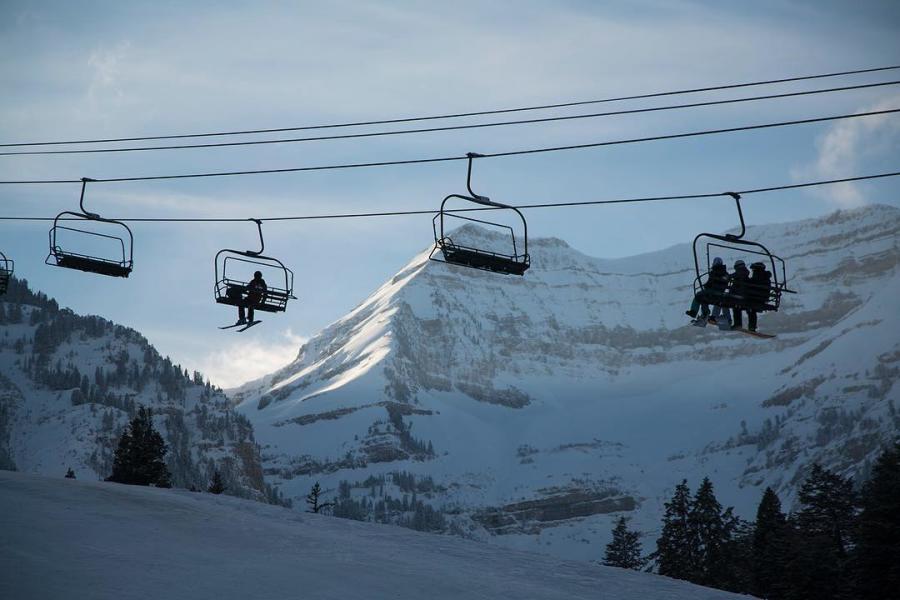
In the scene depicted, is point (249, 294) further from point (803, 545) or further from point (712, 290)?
point (803, 545)

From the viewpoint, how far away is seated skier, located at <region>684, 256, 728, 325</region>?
1131 inches

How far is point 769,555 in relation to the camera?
2616 inches

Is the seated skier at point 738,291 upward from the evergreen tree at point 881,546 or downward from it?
upward

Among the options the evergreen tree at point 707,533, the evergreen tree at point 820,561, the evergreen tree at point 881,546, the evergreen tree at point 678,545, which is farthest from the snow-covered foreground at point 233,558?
the evergreen tree at point 707,533

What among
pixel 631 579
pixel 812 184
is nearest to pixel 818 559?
pixel 631 579

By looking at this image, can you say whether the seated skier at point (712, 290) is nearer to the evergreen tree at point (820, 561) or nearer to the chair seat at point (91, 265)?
the chair seat at point (91, 265)

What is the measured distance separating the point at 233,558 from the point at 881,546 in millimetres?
31722

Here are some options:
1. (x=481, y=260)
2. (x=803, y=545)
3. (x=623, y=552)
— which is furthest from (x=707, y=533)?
(x=481, y=260)

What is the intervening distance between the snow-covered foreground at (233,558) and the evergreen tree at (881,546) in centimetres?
2111

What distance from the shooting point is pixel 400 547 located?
112ft

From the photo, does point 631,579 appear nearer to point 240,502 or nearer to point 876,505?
point 240,502

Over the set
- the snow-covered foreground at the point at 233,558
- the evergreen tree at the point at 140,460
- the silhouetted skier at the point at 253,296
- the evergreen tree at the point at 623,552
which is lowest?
the snow-covered foreground at the point at 233,558

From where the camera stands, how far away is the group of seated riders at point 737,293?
93.0ft

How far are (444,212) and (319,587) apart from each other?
8.50 meters
